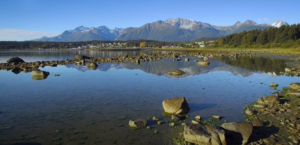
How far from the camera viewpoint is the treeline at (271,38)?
3874 inches

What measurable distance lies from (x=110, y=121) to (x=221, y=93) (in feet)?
38.3

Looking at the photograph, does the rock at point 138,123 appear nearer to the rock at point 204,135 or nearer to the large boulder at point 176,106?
the large boulder at point 176,106

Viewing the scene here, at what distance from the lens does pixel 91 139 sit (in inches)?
399

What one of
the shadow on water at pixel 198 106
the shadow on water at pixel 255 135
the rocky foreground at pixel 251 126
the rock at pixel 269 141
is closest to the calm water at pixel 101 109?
the shadow on water at pixel 198 106

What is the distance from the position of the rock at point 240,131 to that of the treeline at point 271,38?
99221mm

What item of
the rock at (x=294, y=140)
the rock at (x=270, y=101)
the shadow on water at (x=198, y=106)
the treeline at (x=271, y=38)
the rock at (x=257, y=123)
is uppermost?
the treeline at (x=271, y=38)

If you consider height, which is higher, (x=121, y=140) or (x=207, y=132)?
(x=207, y=132)

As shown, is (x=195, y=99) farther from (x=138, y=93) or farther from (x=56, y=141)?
(x=56, y=141)

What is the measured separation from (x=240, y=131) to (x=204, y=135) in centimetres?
200

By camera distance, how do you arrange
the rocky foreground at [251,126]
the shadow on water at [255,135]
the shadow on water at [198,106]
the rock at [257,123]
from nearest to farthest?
1. the rocky foreground at [251,126]
2. the shadow on water at [255,135]
3. the rock at [257,123]
4. the shadow on water at [198,106]

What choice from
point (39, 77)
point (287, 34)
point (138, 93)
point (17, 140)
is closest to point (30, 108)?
point (17, 140)

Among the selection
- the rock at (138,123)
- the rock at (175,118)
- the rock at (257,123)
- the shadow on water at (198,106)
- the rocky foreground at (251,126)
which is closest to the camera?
the rocky foreground at (251,126)

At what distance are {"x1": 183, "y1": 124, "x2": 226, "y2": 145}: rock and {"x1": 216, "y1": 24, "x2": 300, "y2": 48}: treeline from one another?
100735 millimetres

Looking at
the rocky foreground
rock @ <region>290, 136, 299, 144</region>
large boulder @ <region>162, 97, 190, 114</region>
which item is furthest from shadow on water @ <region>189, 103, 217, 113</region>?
rock @ <region>290, 136, 299, 144</region>
